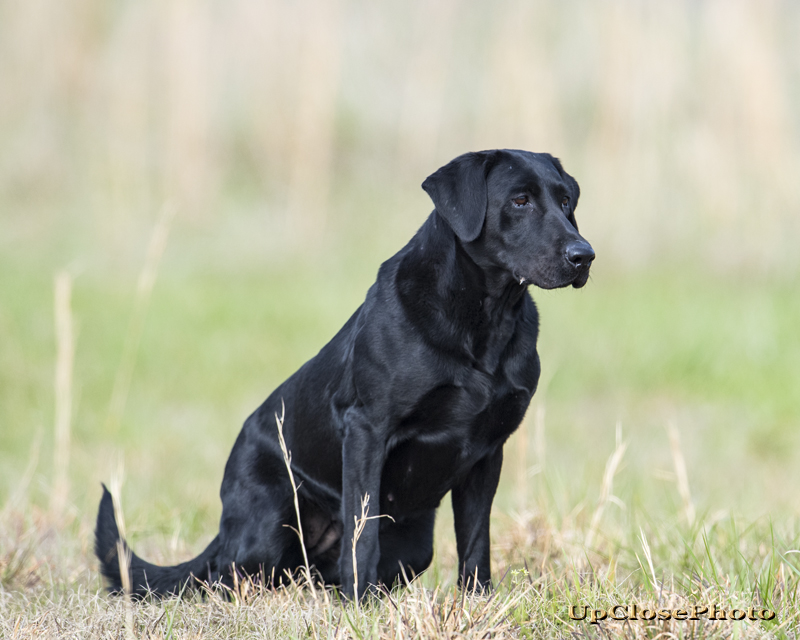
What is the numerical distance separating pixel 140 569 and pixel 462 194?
63.8 inches

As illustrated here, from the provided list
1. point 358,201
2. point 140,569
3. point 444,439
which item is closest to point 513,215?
point 444,439

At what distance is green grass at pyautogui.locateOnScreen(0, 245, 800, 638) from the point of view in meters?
2.33

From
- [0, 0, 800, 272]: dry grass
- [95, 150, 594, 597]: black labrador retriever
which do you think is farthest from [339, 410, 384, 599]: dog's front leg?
[0, 0, 800, 272]: dry grass

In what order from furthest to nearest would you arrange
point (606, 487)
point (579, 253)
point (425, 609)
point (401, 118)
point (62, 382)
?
point (401, 118)
point (62, 382)
point (606, 487)
point (579, 253)
point (425, 609)

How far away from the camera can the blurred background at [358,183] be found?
7.75 meters

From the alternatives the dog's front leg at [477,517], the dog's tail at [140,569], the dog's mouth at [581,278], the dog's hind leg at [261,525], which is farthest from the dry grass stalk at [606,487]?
the dog's tail at [140,569]

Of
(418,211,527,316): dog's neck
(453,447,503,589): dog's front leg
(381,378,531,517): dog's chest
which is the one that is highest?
(418,211,527,316): dog's neck

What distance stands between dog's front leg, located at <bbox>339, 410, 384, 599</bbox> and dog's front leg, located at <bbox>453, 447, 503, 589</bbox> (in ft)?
1.04

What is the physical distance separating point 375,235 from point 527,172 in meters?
7.92

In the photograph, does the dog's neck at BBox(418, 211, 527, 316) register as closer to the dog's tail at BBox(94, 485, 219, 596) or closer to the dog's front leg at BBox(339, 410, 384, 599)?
the dog's front leg at BBox(339, 410, 384, 599)

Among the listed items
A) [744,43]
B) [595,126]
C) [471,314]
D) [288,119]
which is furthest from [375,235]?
[471,314]

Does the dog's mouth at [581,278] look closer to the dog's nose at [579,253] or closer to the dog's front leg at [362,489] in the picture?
the dog's nose at [579,253]

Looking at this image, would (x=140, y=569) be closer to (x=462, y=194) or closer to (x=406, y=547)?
(x=406, y=547)

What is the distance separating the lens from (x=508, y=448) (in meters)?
6.05
